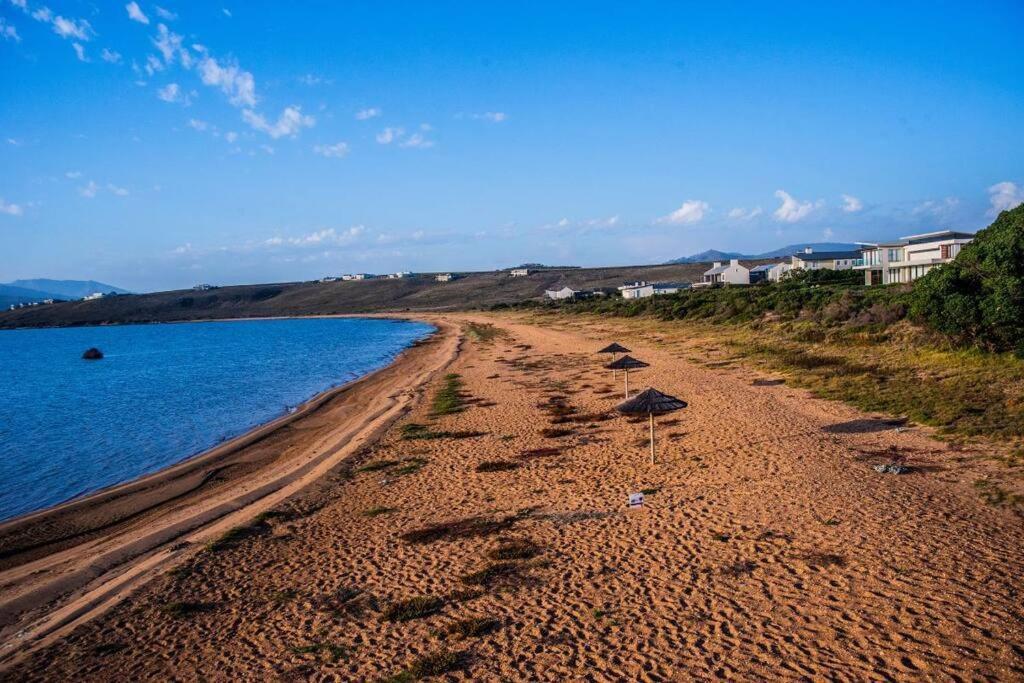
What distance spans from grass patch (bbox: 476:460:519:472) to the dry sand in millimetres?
271

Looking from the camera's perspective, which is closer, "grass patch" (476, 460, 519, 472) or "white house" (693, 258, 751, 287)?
"grass patch" (476, 460, 519, 472)

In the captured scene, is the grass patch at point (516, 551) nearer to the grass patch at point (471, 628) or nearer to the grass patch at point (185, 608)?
the grass patch at point (471, 628)

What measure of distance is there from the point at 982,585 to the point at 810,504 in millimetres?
3358

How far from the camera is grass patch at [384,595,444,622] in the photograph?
8.96 meters

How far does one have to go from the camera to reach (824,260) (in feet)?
251

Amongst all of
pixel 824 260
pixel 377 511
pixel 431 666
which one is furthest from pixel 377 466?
pixel 824 260

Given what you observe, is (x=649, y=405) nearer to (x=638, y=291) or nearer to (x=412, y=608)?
(x=412, y=608)

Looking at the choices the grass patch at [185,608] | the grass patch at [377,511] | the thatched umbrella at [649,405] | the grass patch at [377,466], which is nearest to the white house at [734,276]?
the thatched umbrella at [649,405]

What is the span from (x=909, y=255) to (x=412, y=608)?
47884 mm

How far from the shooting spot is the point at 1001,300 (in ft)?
68.7

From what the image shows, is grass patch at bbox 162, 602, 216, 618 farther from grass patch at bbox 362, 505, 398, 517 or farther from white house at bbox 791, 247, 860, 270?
white house at bbox 791, 247, 860, 270

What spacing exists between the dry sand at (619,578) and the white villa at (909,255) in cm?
3122

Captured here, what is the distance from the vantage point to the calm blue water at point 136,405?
2070cm

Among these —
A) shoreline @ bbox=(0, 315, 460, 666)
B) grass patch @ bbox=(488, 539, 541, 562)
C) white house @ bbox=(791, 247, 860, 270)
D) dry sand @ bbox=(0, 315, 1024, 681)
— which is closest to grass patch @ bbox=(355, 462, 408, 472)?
dry sand @ bbox=(0, 315, 1024, 681)
